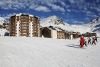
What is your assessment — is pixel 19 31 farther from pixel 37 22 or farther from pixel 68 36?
pixel 68 36

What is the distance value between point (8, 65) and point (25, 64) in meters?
1.27

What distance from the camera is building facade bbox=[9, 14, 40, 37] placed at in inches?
2628

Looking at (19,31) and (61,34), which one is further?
(61,34)

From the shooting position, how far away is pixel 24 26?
6731 cm

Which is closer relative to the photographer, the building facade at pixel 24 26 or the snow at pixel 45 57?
the snow at pixel 45 57

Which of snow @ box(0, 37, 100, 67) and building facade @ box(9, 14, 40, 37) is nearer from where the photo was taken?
snow @ box(0, 37, 100, 67)

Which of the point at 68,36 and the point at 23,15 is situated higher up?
the point at 23,15

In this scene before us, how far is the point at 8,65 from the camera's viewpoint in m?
13.1

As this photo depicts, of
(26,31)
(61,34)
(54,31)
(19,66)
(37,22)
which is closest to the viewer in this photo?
(19,66)

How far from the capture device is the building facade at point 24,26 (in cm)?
6675

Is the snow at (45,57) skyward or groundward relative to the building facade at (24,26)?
groundward

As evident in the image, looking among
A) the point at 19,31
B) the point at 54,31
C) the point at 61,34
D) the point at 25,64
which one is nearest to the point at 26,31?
the point at 19,31

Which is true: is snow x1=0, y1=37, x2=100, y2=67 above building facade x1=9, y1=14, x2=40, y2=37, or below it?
below

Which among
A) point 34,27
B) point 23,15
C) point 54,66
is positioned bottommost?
point 54,66
